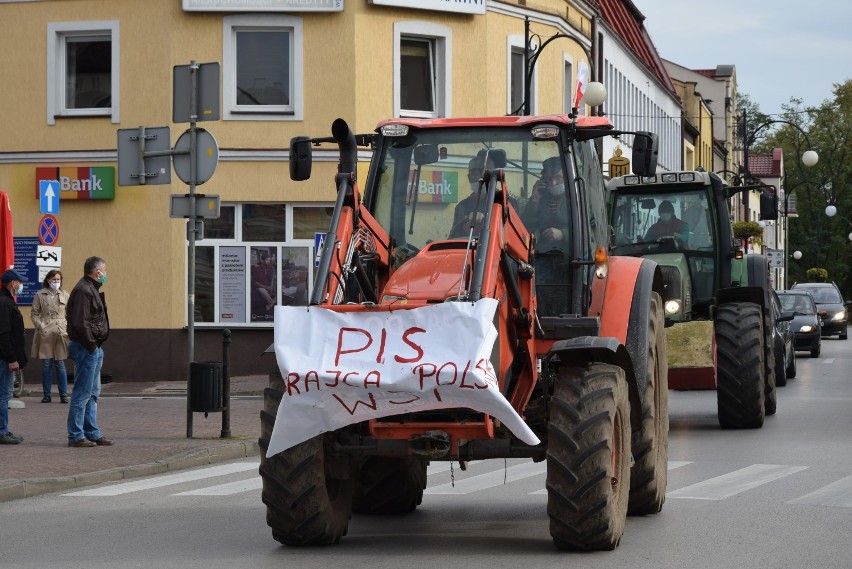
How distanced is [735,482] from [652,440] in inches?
103

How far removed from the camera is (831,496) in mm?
11969

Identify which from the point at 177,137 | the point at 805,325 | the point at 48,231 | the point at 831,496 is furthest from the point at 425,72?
the point at 831,496

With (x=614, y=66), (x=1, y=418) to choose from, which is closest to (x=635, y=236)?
(x=1, y=418)

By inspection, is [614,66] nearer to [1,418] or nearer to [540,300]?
[1,418]

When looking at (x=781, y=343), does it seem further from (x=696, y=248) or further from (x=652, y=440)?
(x=652, y=440)

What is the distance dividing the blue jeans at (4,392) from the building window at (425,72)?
49.6 feet

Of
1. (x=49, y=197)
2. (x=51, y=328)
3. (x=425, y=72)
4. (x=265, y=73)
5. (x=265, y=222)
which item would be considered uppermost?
(x=425, y=72)

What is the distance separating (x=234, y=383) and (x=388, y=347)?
19693 millimetres

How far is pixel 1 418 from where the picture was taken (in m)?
16.9

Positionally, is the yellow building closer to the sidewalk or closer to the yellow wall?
the yellow wall

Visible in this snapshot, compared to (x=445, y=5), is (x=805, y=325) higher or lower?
lower

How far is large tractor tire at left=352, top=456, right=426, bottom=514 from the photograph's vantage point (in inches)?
430

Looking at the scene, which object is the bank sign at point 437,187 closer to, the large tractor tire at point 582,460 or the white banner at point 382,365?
the large tractor tire at point 582,460

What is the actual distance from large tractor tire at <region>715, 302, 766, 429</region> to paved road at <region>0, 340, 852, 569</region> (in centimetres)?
202
